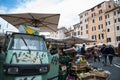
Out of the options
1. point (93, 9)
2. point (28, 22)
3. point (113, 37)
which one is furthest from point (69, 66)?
point (93, 9)

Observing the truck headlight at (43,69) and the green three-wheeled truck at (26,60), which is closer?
the green three-wheeled truck at (26,60)

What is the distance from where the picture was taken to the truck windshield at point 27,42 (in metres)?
6.22

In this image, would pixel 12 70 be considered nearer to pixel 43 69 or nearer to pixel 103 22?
pixel 43 69

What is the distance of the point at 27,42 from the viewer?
21.3 ft

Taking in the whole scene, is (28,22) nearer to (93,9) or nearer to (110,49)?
(110,49)

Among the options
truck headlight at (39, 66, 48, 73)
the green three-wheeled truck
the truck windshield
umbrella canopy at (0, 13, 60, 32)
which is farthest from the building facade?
truck headlight at (39, 66, 48, 73)

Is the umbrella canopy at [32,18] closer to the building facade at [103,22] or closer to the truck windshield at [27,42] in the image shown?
the truck windshield at [27,42]

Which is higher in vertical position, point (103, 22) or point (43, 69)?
point (103, 22)

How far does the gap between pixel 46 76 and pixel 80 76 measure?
6.35 ft

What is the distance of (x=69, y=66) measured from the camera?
8.77 metres

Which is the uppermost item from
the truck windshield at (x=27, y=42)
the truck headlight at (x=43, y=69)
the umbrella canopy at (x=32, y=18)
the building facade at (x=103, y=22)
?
the building facade at (x=103, y=22)

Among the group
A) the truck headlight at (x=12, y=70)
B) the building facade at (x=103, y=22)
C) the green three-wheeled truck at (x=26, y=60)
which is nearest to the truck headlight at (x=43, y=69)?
the green three-wheeled truck at (x=26, y=60)

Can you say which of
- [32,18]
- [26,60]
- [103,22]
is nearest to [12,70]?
[26,60]

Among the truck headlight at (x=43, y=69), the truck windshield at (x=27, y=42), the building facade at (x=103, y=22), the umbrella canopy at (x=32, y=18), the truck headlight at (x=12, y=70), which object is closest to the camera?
the truck headlight at (x=12, y=70)
